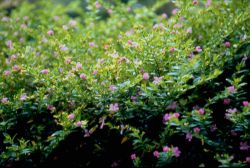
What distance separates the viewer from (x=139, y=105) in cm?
222

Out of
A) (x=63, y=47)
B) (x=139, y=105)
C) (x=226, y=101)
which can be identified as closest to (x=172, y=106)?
(x=139, y=105)

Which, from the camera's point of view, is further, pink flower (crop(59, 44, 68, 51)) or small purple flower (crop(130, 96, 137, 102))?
pink flower (crop(59, 44, 68, 51))

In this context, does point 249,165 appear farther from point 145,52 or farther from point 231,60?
point 145,52

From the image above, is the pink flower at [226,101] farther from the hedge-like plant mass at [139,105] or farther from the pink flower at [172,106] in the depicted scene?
the pink flower at [172,106]

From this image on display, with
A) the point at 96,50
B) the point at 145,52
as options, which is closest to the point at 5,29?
the point at 96,50

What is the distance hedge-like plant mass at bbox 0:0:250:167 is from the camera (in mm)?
2141

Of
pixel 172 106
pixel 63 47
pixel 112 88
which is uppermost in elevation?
pixel 63 47

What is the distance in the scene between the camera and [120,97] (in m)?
2.32

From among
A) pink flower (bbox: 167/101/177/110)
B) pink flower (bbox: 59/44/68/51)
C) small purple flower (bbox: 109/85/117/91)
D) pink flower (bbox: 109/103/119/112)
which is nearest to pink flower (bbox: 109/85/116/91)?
small purple flower (bbox: 109/85/117/91)

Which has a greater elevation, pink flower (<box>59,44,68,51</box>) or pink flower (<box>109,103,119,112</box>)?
pink flower (<box>59,44,68,51</box>)

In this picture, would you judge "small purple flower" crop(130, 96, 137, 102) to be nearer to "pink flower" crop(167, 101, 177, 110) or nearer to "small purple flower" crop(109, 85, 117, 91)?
"small purple flower" crop(109, 85, 117, 91)

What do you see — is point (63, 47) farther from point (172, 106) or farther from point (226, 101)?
point (226, 101)

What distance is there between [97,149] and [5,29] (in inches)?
89.2

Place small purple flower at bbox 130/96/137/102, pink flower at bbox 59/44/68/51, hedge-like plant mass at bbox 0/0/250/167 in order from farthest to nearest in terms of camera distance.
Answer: pink flower at bbox 59/44/68/51 → small purple flower at bbox 130/96/137/102 → hedge-like plant mass at bbox 0/0/250/167
